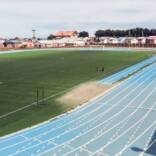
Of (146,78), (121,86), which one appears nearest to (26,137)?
(121,86)

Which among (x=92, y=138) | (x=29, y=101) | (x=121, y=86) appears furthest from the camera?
(x=121, y=86)

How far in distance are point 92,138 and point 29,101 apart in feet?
39.0

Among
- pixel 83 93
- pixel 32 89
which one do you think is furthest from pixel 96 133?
pixel 32 89

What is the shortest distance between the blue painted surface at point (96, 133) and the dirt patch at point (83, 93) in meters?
1.71

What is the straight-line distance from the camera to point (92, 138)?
73.7ft

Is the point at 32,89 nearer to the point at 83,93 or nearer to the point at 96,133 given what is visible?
the point at 83,93

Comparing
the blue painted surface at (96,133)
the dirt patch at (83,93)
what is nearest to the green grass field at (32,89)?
the dirt patch at (83,93)

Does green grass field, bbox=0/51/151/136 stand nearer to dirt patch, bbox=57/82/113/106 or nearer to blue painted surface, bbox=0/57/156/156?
dirt patch, bbox=57/82/113/106

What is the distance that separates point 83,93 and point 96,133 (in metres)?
13.2

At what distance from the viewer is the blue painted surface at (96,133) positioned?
67.3 feet

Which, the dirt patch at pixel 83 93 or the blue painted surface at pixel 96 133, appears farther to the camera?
the dirt patch at pixel 83 93

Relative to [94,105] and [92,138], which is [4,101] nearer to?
[94,105]

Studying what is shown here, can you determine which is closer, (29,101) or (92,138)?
(92,138)

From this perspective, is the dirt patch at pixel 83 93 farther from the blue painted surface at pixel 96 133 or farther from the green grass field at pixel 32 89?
the blue painted surface at pixel 96 133
